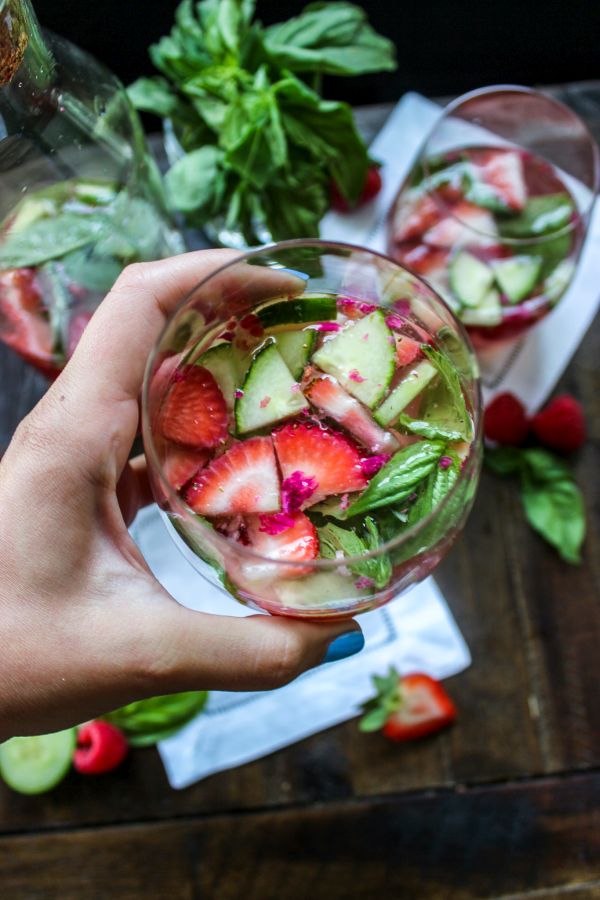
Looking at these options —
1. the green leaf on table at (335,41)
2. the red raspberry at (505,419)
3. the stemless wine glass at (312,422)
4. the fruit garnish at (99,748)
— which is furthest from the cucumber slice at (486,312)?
the fruit garnish at (99,748)

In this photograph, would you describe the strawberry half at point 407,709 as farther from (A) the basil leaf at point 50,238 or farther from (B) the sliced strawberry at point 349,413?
(A) the basil leaf at point 50,238

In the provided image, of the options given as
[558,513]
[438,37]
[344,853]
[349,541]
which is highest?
[349,541]

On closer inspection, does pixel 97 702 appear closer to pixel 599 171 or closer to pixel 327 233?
pixel 327 233

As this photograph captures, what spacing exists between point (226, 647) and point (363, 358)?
0.27m

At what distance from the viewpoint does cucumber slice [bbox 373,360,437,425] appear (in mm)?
811

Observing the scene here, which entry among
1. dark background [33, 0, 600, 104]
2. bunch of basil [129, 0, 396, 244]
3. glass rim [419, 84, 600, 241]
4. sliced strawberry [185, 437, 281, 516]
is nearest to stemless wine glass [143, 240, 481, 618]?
sliced strawberry [185, 437, 281, 516]

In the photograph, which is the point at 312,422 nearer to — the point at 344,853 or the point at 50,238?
the point at 50,238

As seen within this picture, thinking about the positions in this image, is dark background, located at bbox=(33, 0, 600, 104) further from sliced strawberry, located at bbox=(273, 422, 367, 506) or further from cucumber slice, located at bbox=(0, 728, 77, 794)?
cucumber slice, located at bbox=(0, 728, 77, 794)

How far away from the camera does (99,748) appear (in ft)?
3.91

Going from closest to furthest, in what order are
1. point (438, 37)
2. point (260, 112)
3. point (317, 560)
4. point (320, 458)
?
1. point (317, 560)
2. point (320, 458)
3. point (260, 112)
4. point (438, 37)

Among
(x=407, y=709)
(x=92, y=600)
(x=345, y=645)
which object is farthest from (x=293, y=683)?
(x=92, y=600)

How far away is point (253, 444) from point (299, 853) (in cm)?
67

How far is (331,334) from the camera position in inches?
33.3

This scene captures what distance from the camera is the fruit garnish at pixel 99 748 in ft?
3.92
